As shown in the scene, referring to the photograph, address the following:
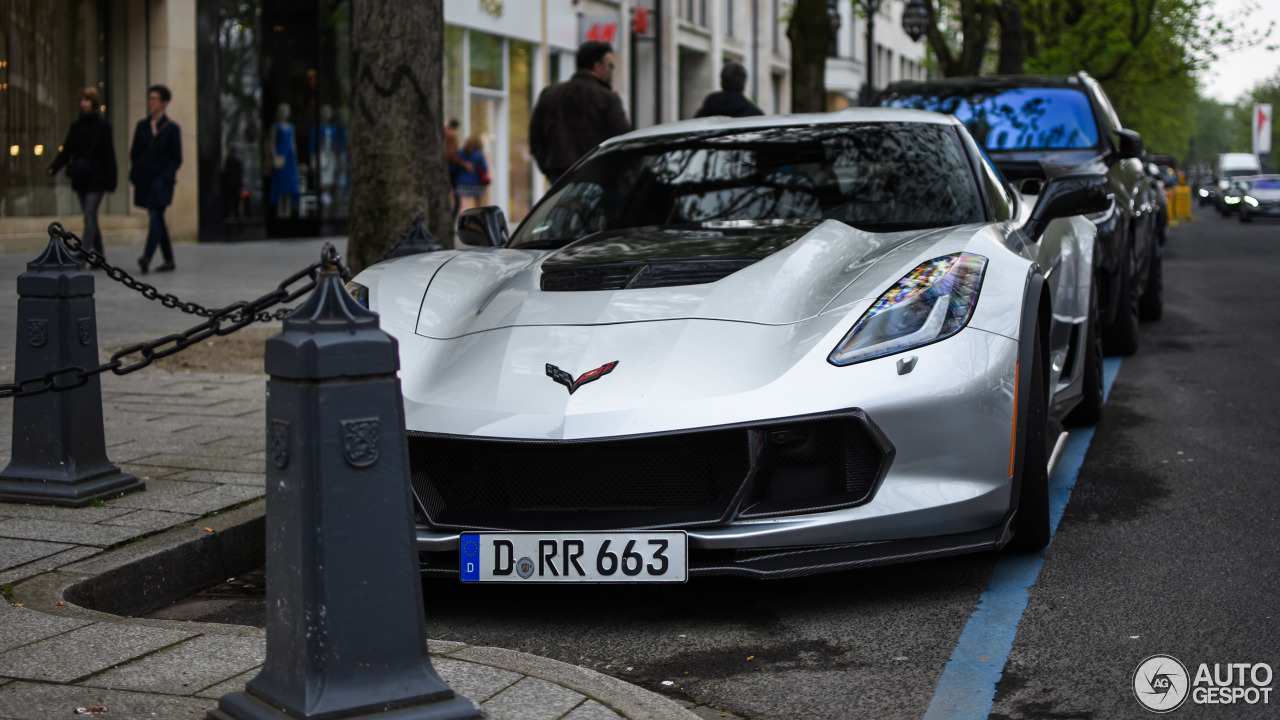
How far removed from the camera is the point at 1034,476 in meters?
3.97

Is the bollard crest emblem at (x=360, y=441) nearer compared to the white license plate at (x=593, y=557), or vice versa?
the bollard crest emblem at (x=360, y=441)

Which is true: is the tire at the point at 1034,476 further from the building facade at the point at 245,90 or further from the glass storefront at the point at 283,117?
the glass storefront at the point at 283,117

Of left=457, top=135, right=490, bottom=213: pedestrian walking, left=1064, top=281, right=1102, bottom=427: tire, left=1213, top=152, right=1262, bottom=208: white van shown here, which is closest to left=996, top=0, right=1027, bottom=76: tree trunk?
left=457, top=135, right=490, bottom=213: pedestrian walking

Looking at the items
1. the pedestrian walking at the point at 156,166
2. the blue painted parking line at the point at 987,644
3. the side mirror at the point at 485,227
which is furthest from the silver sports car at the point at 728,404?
the pedestrian walking at the point at 156,166

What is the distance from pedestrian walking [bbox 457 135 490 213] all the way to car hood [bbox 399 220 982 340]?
15.9 meters

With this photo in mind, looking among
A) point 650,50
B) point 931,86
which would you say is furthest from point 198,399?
point 650,50

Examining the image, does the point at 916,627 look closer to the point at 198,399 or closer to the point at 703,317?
the point at 703,317

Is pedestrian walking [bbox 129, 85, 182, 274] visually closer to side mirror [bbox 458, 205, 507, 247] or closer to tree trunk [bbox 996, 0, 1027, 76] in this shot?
side mirror [bbox 458, 205, 507, 247]

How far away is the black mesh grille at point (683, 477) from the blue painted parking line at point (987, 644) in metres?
0.44

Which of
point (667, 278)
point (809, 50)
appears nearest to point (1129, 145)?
point (667, 278)

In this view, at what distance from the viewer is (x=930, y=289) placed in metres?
3.92

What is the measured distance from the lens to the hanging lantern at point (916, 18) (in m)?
23.2

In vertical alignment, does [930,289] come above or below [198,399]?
above

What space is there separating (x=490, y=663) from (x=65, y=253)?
2.48 metres
